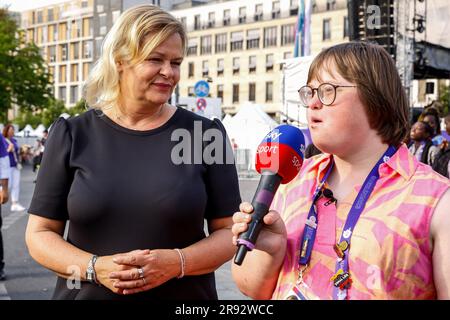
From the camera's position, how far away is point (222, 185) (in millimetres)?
2475

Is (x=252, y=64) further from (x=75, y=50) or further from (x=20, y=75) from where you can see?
(x=75, y=50)

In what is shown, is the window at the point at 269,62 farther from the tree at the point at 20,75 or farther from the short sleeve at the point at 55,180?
A: the short sleeve at the point at 55,180

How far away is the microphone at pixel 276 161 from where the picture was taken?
5.57ft

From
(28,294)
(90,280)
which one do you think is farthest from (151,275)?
(28,294)

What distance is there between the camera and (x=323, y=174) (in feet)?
6.19

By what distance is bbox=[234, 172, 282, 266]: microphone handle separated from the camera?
1.61m

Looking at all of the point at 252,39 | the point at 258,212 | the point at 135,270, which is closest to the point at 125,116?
the point at 135,270

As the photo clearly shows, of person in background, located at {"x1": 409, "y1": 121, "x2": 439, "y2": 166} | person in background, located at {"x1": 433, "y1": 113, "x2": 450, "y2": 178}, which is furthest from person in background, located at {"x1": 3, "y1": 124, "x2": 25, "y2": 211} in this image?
person in background, located at {"x1": 433, "y1": 113, "x2": 450, "y2": 178}

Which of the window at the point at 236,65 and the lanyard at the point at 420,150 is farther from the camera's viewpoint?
the window at the point at 236,65

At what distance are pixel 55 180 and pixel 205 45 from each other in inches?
1777

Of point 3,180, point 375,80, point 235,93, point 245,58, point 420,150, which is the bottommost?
point 3,180

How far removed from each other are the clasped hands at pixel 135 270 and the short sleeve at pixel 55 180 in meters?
0.25

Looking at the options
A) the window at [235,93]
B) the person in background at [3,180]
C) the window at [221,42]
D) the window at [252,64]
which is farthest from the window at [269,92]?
the person in background at [3,180]
